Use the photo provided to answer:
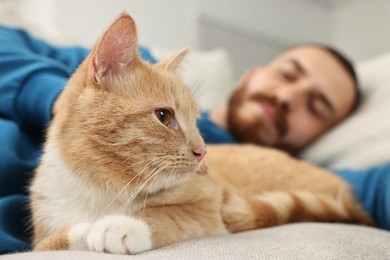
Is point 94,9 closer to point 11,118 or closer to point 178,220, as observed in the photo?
point 11,118

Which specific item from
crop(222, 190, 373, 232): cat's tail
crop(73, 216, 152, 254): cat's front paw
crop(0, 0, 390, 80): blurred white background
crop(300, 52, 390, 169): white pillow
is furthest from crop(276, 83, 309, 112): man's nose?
crop(73, 216, 152, 254): cat's front paw

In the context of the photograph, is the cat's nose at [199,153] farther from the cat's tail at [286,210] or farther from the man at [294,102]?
the man at [294,102]

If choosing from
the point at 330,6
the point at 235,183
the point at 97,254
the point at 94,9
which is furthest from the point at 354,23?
the point at 97,254

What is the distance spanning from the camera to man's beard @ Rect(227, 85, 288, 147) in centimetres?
186

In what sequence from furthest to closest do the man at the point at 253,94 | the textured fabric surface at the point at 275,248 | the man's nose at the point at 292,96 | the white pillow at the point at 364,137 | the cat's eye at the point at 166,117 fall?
the man's nose at the point at 292,96 < the white pillow at the point at 364,137 < the man at the point at 253,94 < the cat's eye at the point at 166,117 < the textured fabric surface at the point at 275,248

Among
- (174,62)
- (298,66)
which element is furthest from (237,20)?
(174,62)

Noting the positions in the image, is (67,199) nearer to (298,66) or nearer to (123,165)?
(123,165)

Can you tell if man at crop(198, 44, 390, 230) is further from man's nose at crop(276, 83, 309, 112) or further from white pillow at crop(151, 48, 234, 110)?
white pillow at crop(151, 48, 234, 110)

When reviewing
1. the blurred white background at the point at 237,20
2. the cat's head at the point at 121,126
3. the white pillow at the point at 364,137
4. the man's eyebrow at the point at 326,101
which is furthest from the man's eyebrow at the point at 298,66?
the cat's head at the point at 121,126

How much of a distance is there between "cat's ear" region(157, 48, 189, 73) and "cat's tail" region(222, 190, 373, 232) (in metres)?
0.36

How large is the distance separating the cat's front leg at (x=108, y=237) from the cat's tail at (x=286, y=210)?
292mm

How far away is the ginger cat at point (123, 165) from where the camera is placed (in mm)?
745

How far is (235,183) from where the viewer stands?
127cm

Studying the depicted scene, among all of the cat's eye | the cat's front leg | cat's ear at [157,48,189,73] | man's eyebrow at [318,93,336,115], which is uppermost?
cat's ear at [157,48,189,73]
